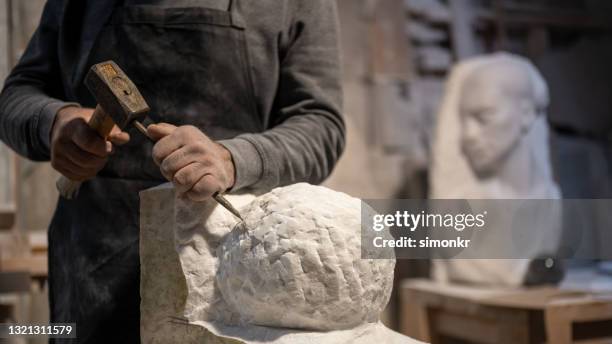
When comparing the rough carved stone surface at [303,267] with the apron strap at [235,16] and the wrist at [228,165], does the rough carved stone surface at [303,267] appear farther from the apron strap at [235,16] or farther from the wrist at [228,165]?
the apron strap at [235,16]

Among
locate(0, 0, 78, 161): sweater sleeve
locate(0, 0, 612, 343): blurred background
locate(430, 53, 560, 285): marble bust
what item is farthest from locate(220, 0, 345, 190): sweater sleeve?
locate(430, 53, 560, 285): marble bust

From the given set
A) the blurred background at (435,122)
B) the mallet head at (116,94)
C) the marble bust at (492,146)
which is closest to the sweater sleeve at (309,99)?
the mallet head at (116,94)

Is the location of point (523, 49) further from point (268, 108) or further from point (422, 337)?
point (268, 108)

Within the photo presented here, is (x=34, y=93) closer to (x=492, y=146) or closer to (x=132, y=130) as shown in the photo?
(x=132, y=130)

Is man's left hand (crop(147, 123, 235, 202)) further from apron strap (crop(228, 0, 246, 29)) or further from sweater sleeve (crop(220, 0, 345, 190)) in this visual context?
apron strap (crop(228, 0, 246, 29))

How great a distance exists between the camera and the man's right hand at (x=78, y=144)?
1.21 meters

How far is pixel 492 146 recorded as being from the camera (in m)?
3.53

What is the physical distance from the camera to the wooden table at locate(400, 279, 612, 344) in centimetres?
258

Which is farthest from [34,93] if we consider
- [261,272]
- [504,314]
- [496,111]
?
[496,111]

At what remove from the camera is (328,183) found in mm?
3957

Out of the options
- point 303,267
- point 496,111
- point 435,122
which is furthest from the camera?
point 435,122

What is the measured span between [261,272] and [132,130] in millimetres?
431

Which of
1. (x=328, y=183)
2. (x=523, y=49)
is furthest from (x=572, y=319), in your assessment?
(x=523, y=49)

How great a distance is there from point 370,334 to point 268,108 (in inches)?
20.3
